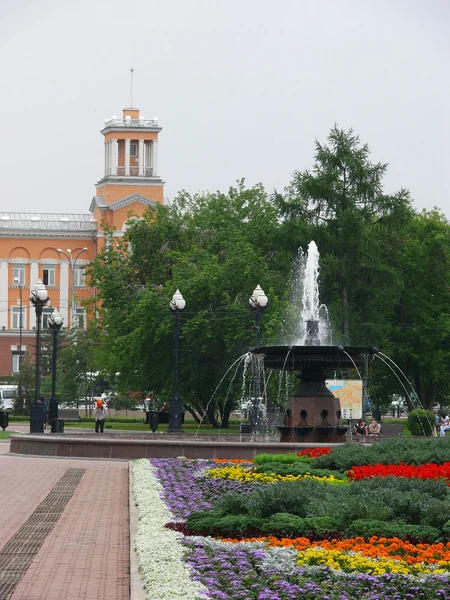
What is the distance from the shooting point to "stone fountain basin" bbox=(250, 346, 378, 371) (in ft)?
87.1

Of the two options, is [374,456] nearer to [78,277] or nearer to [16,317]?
[16,317]

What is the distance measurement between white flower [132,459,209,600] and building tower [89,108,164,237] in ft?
271

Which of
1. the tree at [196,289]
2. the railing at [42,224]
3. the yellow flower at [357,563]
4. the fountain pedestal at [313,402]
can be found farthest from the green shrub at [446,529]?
the railing at [42,224]

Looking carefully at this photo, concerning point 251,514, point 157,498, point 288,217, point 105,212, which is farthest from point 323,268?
point 105,212

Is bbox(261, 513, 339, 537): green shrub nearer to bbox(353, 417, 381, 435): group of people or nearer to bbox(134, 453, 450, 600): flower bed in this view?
bbox(134, 453, 450, 600): flower bed

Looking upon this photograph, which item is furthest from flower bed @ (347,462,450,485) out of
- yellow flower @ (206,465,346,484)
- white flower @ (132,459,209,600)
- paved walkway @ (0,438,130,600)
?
paved walkway @ (0,438,130,600)

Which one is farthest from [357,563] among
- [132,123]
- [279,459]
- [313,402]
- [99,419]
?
[132,123]

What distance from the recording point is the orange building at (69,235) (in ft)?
328

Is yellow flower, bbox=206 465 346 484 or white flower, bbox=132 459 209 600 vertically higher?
yellow flower, bbox=206 465 346 484

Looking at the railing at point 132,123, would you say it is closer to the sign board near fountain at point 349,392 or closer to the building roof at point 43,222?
the building roof at point 43,222

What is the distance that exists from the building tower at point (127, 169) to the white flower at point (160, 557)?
82.6 meters

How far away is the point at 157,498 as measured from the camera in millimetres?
16703

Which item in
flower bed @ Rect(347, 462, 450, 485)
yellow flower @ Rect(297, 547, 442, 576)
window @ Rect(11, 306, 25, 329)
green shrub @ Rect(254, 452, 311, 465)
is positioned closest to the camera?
yellow flower @ Rect(297, 547, 442, 576)

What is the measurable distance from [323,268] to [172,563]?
38.1 metres
